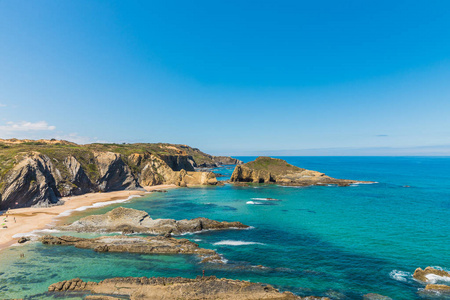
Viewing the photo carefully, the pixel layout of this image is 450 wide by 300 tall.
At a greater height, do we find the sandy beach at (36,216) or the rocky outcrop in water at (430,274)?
the rocky outcrop in water at (430,274)

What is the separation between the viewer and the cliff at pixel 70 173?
178ft

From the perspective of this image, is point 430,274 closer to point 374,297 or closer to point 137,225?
point 374,297

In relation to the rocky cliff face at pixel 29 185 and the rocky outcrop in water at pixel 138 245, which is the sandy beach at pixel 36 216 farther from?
the rocky outcrop in water at pixel 138 245

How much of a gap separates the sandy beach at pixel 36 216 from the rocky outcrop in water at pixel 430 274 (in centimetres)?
5150

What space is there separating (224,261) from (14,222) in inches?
1666

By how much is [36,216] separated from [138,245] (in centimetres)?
3215

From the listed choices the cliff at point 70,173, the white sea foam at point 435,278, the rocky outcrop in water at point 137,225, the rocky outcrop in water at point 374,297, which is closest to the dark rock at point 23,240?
the rocky outcrop in water at point 137,225

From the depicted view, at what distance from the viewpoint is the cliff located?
5419 cm

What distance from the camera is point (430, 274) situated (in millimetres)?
23906

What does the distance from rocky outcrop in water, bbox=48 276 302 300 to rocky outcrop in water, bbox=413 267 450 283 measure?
560 inches

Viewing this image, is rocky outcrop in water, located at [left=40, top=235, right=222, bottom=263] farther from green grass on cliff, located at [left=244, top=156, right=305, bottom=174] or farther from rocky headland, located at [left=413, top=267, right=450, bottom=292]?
green grass on cliff, located at [left=244, top=156, right=305, bottom=174]

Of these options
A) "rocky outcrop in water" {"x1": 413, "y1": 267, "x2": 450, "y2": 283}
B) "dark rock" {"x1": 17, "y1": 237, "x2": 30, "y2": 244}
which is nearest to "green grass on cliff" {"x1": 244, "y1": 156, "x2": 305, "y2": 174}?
"rocky outcrop in water" {"x1": 413, "y1": 267, "x2": 450, "y2": 283}

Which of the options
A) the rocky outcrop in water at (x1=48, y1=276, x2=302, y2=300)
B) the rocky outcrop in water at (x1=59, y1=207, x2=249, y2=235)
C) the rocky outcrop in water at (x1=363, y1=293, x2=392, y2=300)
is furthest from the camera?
the rocky outcrop in water at (x1=59, y1=207, x2=249, y2=235)

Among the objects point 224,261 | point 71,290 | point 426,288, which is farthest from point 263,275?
point 71,290
